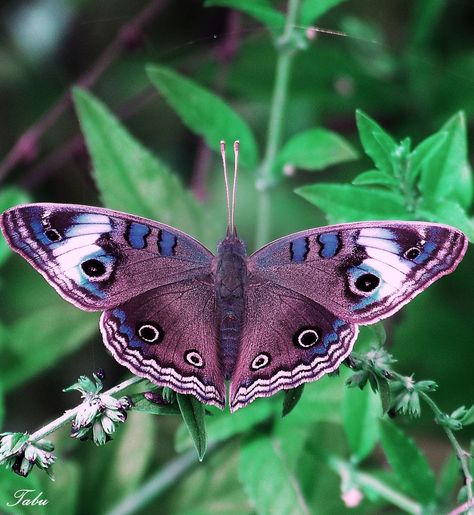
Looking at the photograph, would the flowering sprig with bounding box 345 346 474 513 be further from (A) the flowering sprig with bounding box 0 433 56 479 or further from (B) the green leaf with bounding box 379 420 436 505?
(A) the flowering sprig with bounding box 0 433 56 479

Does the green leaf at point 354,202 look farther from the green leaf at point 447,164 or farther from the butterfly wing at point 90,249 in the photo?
the butterfly wing at point 90,249

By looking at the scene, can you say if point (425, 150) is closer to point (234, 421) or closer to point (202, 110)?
point (202, 110)

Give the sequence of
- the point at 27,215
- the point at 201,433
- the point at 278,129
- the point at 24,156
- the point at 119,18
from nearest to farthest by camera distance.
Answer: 1. the point at 201,433
2. the point at 27,215
3. the point at 278,129
4. the point at 24,156
5. the point at 119,18

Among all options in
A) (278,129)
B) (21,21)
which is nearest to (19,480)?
(278,129)

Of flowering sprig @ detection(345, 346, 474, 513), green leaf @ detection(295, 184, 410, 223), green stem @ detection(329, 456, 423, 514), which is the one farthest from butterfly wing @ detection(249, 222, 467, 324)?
green stem @ detection(329, 456, 423, 514)

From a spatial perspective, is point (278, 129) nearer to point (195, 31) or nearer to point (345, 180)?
point (345, 180)

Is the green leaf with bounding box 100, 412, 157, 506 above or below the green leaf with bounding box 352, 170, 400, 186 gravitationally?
below

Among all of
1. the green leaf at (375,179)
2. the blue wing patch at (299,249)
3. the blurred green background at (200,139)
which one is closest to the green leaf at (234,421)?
the blurred green background at (200,139)
